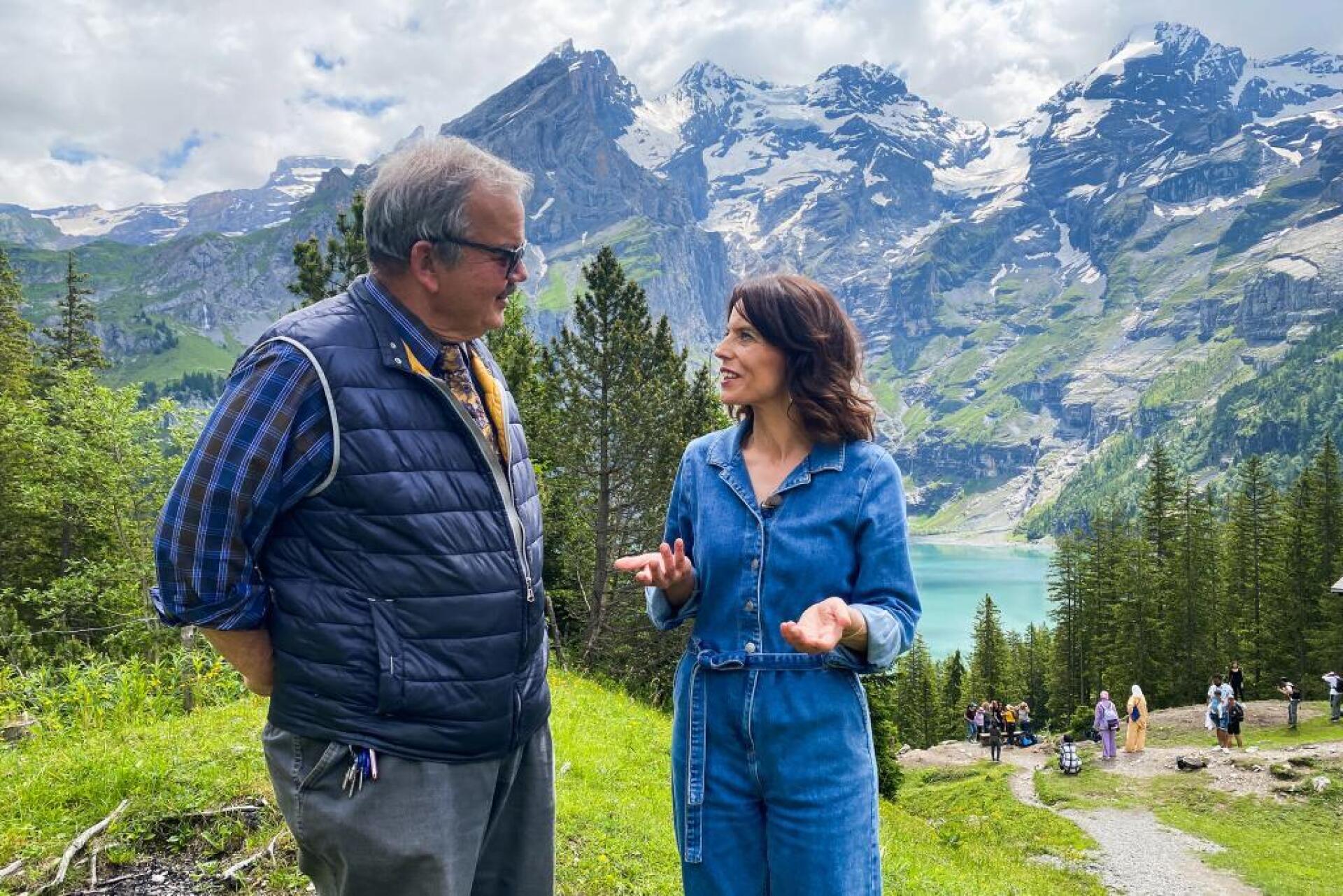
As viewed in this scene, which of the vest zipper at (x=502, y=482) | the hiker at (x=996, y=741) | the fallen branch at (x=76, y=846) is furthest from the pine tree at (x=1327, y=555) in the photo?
the fallen branch at (x=76, y=846)

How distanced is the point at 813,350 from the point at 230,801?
4.47m

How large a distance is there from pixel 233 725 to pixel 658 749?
197 inches

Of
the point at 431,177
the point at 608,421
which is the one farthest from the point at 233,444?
the point at 608,421

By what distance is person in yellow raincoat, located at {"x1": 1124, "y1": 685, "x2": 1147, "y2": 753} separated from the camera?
78.7ft

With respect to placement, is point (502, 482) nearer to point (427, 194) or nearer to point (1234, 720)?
point (427, 194)

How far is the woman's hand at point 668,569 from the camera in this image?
102 inches

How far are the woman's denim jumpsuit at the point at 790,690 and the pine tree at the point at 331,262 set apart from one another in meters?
17.5

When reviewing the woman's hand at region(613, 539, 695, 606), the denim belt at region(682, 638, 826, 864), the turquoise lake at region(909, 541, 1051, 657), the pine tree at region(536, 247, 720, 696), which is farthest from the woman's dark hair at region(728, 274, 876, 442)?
the turquoise lake at region(909, 541, 1051, 657)

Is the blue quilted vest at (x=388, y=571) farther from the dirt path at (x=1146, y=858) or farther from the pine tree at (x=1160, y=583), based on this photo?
the pine tree at (x=1160, y=583)

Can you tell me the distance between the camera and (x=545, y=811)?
9.28 ft

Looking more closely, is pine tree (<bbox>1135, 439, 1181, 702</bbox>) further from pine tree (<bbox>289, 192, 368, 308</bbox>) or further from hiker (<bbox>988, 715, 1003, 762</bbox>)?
pine tree (<bbox>289, 192, 368, 308</bbox>)

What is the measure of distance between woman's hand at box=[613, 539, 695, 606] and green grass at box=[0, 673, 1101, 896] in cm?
288

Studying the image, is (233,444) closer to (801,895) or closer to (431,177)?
(431,177)

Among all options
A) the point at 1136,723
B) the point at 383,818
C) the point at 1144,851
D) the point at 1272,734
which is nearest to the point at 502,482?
the point at 383,818
